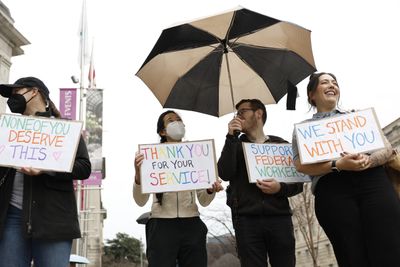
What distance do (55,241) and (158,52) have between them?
7.95 ft

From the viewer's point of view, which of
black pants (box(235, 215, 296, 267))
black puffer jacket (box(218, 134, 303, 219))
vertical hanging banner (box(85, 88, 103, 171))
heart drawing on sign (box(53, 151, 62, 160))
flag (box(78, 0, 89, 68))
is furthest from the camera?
flag (box(78, 0, 89, 68))

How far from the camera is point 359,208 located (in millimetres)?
2977

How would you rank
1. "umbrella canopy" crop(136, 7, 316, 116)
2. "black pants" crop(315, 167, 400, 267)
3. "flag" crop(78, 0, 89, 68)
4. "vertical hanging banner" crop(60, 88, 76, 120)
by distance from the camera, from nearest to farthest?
"black pants" crop(315, 167, 400, 267) < "umbrella canopy" crop(136, 7, 316, 116) < "vertical hanging banner" crop(60, 88, 76, 120) < "flag" crop(78, 0, 89, 68)

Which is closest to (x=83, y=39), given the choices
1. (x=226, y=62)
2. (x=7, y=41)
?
(x=7, y=41)

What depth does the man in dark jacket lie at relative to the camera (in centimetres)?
359

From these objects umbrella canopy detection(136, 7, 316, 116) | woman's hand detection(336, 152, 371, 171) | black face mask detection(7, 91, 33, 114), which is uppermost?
umbrella canopy detection(136, 7, 316, 116)

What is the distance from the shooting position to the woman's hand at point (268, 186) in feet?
12.2

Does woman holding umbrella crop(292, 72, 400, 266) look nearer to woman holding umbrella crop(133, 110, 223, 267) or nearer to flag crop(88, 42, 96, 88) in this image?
woman holding umbrella crop(133, 110, 223, 267)

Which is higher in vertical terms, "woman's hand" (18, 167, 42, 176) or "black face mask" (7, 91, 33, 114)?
"black face mask" (7, 91, 33, 114)

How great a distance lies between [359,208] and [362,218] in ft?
0.23

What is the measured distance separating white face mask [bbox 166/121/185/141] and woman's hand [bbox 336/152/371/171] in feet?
5.67

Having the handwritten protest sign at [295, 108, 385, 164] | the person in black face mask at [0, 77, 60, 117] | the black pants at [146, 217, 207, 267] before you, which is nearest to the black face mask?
the person in black face mask at [0, 77, 60, 117]

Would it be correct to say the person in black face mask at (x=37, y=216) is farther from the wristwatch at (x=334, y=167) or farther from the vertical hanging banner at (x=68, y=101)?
the vertical hanging banner at (x=68, y=101)

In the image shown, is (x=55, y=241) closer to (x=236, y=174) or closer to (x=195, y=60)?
(x=236, y=174)
